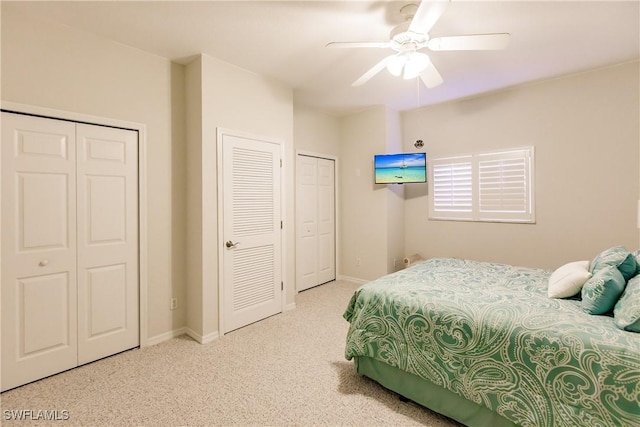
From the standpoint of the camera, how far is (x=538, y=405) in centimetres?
142

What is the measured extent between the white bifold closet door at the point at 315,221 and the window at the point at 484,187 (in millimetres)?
1594

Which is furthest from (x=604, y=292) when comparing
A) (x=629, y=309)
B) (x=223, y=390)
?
(x=223, y=390)

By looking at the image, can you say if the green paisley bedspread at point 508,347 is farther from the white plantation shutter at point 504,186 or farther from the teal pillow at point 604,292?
the white plantation shutter at point 504,186

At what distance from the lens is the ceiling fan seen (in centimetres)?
175

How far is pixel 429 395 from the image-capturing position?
1.81 m

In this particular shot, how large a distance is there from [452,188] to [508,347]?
309cm

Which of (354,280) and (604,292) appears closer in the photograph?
(604,292)

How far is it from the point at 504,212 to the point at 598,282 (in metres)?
2.39

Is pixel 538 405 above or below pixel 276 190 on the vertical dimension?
below

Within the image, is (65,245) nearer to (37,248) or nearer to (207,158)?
(37,248)

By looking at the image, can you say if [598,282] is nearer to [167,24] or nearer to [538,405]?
[538,405]

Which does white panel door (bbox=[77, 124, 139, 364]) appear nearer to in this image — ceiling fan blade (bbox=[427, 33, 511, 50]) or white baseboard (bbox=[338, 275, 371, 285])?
ceiling fan blade (bbox=[427, 33, 511, 50])

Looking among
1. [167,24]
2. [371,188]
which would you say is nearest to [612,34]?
[371,188]

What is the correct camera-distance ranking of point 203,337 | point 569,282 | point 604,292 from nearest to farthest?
point 604,292, point 569,282, point 203,337
